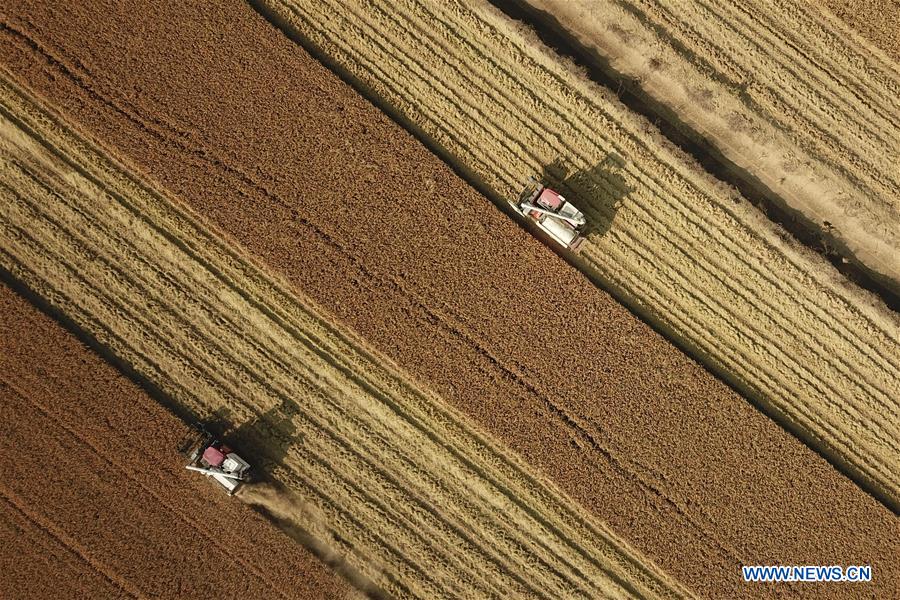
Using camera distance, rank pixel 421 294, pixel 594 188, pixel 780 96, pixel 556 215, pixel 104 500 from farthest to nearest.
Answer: pixel 780 96
pixel 594 188
pixel 421 294
pixel 104 500
pixel 556 215

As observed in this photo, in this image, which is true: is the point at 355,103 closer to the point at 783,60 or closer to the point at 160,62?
the point at 160,62

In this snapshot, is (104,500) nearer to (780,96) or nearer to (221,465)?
(221,465)

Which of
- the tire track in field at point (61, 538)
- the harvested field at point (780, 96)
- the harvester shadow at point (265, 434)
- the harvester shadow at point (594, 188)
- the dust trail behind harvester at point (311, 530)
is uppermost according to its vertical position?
the harvested field at point (780, 96)

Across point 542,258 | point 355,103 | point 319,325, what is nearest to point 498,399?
point 542,258

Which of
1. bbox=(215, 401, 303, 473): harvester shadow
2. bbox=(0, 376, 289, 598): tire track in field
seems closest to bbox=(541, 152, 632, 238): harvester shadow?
bbox=(215, 401, 303, 473): harvester shadow

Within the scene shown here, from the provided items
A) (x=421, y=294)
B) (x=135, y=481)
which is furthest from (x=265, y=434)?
(x=421, y=294)

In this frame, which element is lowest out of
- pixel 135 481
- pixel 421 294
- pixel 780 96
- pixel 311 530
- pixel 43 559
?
pixel 43 559

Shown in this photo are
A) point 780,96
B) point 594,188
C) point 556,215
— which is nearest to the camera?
point 556,215

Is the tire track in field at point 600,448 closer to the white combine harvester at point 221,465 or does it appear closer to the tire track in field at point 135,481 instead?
the white combine harvester at point 221,465

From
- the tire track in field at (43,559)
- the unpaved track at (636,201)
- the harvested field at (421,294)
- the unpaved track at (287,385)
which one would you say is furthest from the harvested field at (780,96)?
the tire track in field at (43,559)
